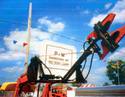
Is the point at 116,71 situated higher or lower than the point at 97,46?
higher

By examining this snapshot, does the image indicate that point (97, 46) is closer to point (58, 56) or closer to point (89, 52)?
point (89, 52)

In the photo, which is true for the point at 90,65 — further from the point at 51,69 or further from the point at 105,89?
the point at 105,89

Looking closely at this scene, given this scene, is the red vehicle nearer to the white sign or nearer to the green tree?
the white sign

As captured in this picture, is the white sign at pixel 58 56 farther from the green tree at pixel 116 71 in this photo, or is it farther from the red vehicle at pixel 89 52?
the green tree at pixel 116 71

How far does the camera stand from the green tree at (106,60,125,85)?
258 feet

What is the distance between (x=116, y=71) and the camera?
81062 mm

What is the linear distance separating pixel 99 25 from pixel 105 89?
3738 mm

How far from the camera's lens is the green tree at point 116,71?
78.7 m

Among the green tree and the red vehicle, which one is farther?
the green tree

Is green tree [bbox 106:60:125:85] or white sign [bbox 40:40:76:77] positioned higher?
green tree [bbox 106:60:125:85]

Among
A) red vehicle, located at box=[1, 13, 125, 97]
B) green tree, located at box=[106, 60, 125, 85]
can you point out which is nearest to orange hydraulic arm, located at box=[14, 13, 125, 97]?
red vehicle, located at box=[1, 13, 125, 97]

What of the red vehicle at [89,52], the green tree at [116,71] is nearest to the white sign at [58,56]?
the red vehicle at [89,52]

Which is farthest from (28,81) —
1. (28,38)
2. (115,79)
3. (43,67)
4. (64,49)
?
(115,79)

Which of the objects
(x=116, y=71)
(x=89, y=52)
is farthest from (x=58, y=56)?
(x=116, y=71)
